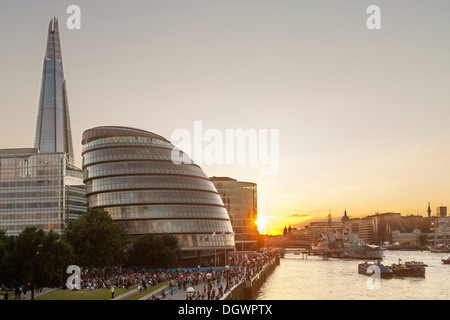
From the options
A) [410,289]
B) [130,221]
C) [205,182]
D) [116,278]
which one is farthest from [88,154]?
[410,289]

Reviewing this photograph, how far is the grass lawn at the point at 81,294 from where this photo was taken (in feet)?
161

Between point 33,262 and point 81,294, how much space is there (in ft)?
19.8

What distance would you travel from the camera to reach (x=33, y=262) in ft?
162

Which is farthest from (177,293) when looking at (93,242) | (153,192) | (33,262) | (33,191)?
(33,191)

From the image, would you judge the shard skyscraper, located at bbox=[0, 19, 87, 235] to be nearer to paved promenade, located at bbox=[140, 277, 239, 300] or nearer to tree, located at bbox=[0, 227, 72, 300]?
paved promenade, located at bbox=[140, 277, 239, 300]

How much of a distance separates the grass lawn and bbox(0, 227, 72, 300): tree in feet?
4.21

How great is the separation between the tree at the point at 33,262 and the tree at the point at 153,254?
3074cm

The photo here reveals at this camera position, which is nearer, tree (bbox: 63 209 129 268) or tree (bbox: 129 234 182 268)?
tree (bbox: 63 209 129 268)

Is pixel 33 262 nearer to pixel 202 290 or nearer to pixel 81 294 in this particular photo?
pixel 81 294

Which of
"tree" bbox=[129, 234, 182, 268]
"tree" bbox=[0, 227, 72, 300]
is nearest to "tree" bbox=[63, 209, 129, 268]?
"tree" bbox=[129, 234, 182, 268]

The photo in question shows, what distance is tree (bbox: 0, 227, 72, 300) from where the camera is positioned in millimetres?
48844

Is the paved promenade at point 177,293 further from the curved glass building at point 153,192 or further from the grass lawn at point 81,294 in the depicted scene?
the curved glass building at point 153,192

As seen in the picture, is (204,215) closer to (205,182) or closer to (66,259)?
(205,182)
